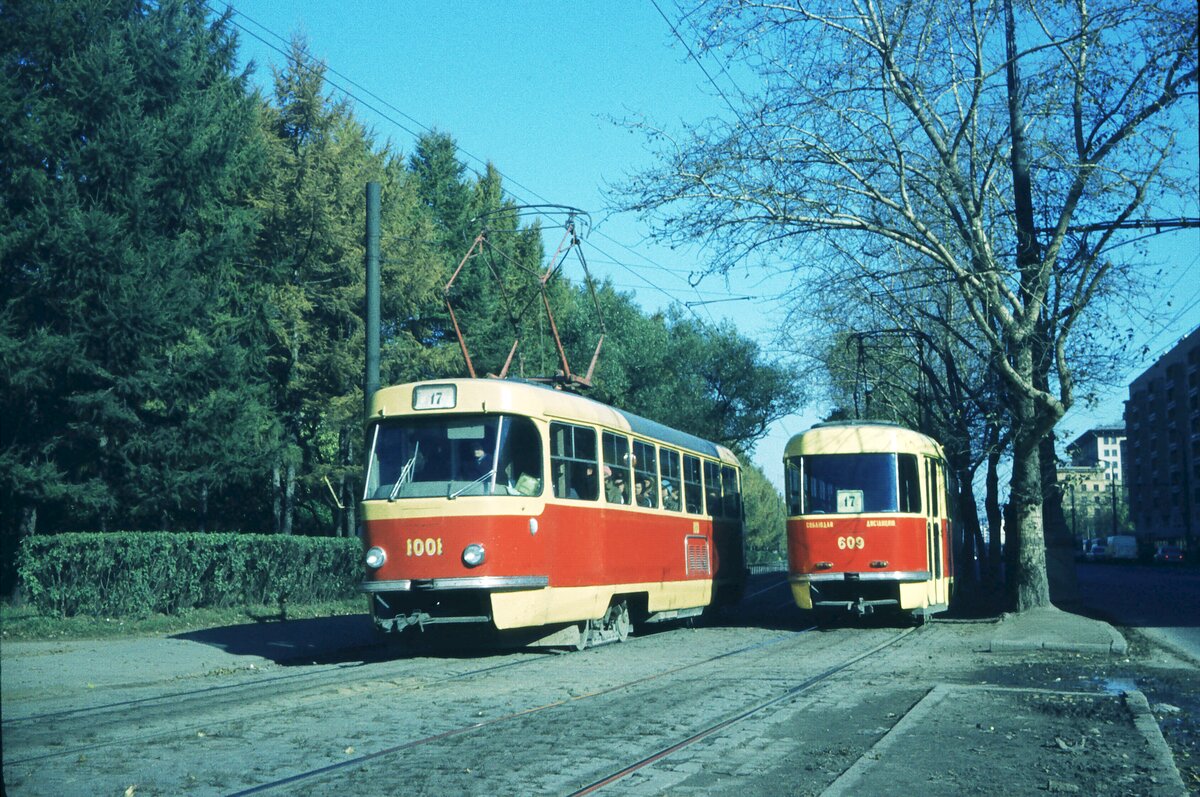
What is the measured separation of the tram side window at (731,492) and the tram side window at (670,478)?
146 inches

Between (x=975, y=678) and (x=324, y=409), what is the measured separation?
2829 centimetres

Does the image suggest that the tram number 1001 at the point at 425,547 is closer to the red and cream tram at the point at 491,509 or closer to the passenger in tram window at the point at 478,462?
the red and cream tram at the point at 491,509

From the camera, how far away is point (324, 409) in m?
38.4

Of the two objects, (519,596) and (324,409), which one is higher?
(324,409)

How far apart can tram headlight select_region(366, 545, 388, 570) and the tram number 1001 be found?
33 centimetres

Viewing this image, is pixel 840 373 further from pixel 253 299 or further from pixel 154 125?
pixel 154 125

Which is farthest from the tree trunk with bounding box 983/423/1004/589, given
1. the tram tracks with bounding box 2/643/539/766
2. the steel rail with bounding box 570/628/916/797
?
the tram tracks with bounding box 2/643/539/766

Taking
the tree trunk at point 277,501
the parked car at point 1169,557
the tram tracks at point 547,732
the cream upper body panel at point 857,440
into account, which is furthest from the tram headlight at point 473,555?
the parked car at point 1169,557

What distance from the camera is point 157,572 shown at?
2014 cm

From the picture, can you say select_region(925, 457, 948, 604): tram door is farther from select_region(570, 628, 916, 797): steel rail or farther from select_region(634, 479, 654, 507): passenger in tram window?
select_region(570, 628, 916, 797): steel rail

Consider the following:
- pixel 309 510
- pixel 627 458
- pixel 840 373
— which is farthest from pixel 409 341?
pixel 627 458

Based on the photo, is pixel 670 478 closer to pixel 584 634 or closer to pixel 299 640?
pixel 584 634

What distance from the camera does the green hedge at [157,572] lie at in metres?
19.3

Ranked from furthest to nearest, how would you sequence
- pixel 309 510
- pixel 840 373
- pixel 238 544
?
pixel 309 510
pixel 840 373
pixel 238 544
